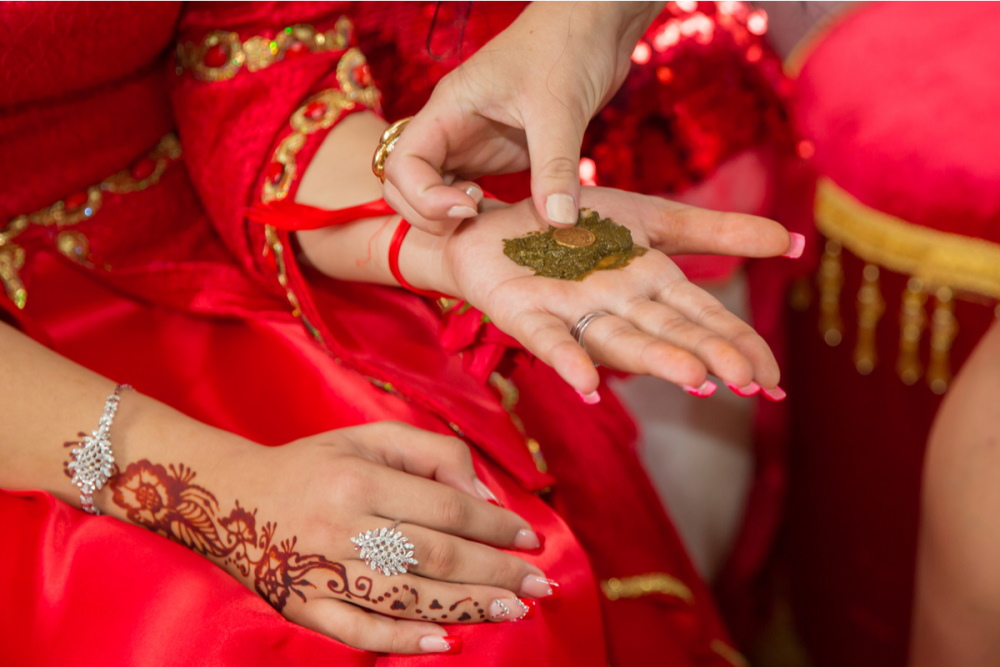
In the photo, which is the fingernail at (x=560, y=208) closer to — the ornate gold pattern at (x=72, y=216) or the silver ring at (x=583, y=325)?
the silver ring at (x=583, y=325)

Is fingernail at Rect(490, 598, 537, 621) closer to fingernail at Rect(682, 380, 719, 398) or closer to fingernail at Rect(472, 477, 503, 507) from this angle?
fingernail at Rect(472, 477, 503, 507)

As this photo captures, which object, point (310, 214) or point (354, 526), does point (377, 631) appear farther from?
point (310, 214)

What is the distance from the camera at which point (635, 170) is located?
122cm

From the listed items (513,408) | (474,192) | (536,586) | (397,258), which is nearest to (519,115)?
(474,192)

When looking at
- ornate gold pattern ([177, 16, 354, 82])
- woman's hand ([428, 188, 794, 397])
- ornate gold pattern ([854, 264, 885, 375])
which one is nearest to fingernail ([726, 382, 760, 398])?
woman's hand ([428, 188, 794, 397])

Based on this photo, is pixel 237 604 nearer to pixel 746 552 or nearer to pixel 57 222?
pixel 57 222

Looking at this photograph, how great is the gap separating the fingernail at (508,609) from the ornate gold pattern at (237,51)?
636 millimetres

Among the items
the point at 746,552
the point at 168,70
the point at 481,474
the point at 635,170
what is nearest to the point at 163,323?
the point at 168,70

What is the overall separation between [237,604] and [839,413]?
1.04m

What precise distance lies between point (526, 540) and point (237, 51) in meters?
0.62

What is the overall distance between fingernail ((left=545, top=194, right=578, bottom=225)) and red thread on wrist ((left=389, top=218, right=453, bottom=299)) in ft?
0.60

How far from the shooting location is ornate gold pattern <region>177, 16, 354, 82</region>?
90 cm

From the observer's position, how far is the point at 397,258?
0.82m

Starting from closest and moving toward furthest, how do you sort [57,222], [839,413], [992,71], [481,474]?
1. [481,474]
2. [57,222]
3. [992,71]
4. [839,413]
